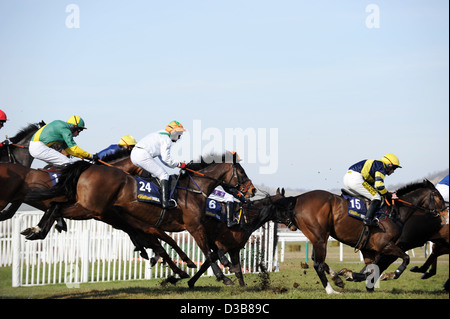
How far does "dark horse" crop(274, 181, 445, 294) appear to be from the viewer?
9.33 metres

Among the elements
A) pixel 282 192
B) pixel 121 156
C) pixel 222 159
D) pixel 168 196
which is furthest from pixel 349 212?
pixel 121 156

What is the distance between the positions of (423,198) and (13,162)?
6.70 m

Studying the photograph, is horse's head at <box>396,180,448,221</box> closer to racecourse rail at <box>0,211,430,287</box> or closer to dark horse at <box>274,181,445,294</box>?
dark horse at <box>274,181,445,294</box>

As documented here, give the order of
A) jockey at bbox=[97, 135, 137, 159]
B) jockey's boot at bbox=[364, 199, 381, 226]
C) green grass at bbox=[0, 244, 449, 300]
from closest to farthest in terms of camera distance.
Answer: green grass at bbox=[0, 244, 449, 300] < jockey's boot at bbox=[364, 199, 381, 226] < jockey at bbox=[97, 135, 137, 159]

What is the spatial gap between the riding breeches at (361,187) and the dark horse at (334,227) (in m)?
0.30

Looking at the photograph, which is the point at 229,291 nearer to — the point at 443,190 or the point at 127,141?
the point at 127,141

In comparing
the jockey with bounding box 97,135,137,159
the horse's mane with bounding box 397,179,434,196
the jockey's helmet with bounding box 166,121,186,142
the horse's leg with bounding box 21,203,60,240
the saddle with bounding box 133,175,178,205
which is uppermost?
the jockey's helmet with bounding box 166,121,186,142

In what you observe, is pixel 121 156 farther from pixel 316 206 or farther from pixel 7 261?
pixel 7 261

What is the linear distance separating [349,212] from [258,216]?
4.83 feet

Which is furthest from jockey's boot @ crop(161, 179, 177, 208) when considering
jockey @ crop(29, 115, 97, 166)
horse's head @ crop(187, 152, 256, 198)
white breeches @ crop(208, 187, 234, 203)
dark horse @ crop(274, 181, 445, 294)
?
dark horse @ crop(274, 181, 445, 294)

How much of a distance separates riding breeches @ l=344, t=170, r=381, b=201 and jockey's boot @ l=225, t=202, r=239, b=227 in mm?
1958

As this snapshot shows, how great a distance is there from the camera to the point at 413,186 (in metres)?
10.5

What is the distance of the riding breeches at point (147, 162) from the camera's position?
8734 millimetres

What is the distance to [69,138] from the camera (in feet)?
27.9
